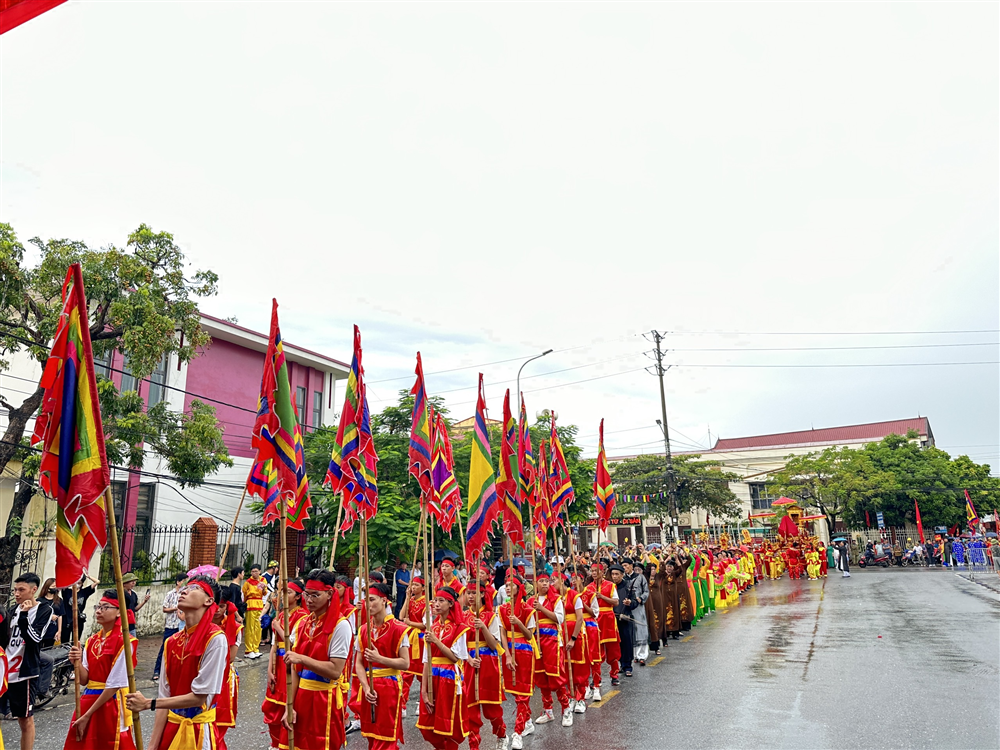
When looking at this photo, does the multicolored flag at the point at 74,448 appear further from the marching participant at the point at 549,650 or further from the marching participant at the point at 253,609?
the marching participant at the point at 253,609

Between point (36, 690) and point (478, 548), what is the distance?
4803 mm

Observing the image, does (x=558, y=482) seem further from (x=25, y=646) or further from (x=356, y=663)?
(x=25, y=646)

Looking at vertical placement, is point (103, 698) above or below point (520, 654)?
above

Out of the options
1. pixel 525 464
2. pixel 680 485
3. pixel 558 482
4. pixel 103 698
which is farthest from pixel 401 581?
pixel 680 485

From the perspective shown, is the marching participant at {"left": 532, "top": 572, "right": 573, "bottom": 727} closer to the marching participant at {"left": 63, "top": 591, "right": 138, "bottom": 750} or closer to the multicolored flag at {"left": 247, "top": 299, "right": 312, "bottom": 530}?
the multicolored flag at {"left": 247, "top": 299, "right": 312, "bottom": 530}

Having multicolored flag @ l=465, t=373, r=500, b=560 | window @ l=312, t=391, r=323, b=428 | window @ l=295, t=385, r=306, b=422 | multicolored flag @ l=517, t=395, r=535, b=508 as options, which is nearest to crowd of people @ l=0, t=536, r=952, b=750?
multicolored flag @ l=465, t=373, r=500, b=560

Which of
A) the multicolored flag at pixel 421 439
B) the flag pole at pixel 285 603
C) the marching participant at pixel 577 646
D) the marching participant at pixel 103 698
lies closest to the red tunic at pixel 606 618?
the marching participant at pixel 577 646

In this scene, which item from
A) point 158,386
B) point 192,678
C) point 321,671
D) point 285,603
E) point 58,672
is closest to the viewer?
point 192,678

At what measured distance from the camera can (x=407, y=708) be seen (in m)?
8.71

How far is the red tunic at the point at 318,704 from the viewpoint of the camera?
507 centimetres

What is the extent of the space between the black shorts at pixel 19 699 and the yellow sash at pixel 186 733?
2.76 meters

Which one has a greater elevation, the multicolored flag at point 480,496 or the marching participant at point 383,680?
the multicolored flag at point 480,496

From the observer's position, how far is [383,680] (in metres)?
5.61

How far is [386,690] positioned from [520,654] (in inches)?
90.1
